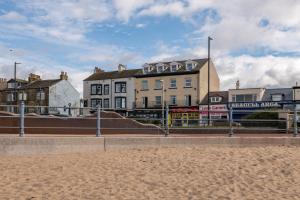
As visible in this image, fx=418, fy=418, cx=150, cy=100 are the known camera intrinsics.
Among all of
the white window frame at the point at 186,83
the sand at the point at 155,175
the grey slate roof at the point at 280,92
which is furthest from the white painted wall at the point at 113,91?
the sand at the point at 155,175

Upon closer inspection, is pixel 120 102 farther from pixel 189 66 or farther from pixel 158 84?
pixel 189 66

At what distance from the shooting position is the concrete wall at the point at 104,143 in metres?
10.5

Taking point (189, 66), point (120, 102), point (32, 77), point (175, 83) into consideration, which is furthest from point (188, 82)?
point (32, 77)

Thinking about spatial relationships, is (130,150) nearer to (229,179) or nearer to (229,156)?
(229,156)

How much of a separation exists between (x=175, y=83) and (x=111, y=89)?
11.6m

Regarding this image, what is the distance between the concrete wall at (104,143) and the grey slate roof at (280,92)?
43.1 meters

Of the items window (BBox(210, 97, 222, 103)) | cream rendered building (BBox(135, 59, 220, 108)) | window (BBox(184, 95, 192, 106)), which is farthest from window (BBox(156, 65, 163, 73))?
window (BBox(210, 97, 222, 103))

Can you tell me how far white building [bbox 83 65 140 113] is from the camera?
221ft

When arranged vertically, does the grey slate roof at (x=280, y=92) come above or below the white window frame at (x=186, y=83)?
below

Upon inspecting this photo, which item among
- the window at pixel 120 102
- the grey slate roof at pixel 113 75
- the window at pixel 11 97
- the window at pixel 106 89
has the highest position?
the grey slate roof at pixel 113 75

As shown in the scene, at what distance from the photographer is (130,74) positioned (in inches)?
2677

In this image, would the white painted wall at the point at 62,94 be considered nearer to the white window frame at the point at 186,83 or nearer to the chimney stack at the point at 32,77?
the chimney stack at the point at 32,77

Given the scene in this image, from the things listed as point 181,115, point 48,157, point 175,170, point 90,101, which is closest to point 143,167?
point 175,170

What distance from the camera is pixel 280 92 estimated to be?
55188 millimetres
